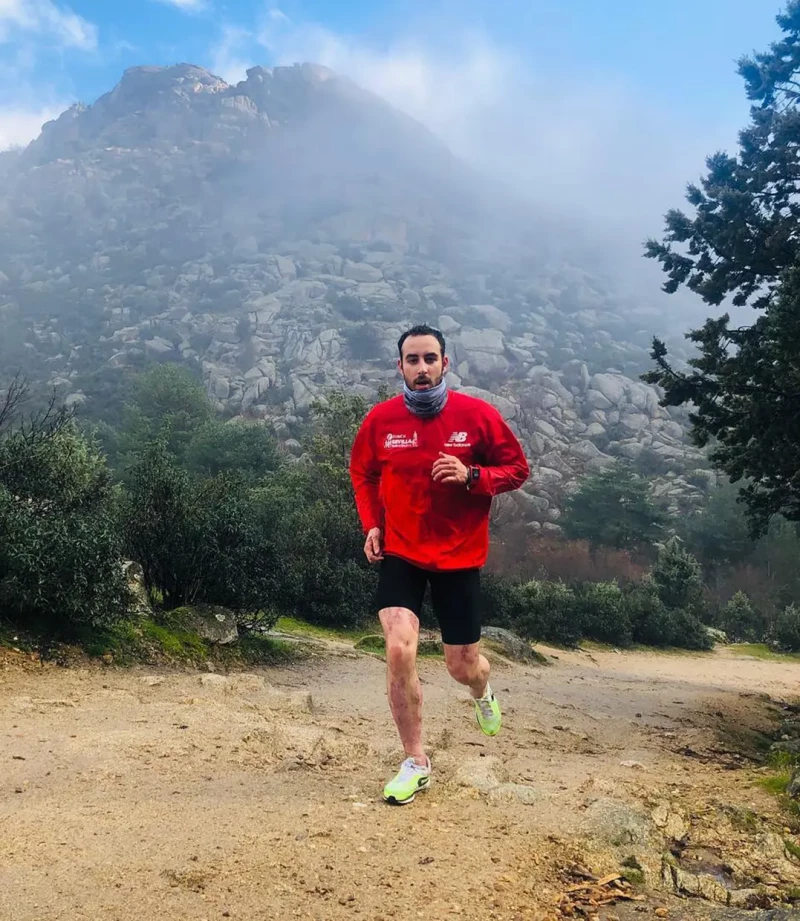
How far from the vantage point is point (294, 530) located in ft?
58.8

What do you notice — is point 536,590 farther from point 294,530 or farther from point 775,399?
point 775,399

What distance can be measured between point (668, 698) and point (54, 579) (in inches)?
339

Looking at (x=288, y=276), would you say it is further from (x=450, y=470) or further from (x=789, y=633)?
(x=450, y=470)

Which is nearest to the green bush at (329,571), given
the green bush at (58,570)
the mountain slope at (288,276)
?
the green bush at (58,570)

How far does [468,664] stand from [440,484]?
1.00 m

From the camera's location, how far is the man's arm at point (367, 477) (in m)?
3.70

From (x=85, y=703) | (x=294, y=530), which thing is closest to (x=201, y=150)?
(x=294, y=530)

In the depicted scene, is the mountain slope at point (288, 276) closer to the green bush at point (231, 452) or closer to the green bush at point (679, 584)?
the green bush at point (231, 452)

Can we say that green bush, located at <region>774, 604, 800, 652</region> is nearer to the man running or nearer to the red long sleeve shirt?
the man running

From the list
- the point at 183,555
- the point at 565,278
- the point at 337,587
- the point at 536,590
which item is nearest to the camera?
the point at 183,555

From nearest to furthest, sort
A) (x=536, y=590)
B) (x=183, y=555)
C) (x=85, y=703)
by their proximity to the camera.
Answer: (x=85, y=703), (x=183, y=555), (x=536, y=590)

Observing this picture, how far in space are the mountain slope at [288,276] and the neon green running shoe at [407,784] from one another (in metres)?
41.6

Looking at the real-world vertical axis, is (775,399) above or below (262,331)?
below

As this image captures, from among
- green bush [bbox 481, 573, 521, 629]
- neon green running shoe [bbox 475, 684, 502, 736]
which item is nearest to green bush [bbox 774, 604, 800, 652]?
green bush [bbox 481, 573, 521, 629]
